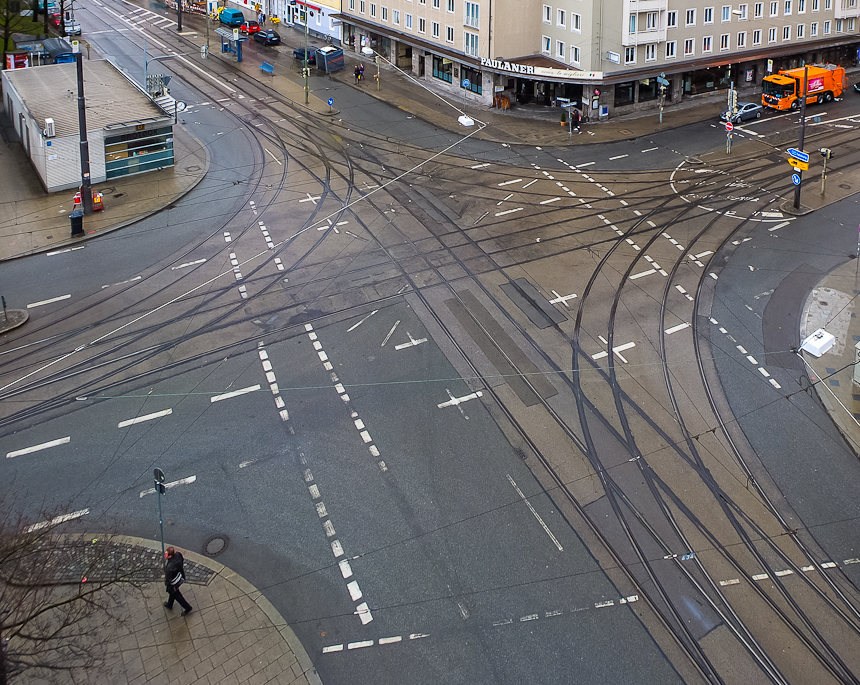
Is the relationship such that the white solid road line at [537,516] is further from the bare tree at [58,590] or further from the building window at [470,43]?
the building window at [470,43]

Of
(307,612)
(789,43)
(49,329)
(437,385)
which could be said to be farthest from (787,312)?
(789,43)

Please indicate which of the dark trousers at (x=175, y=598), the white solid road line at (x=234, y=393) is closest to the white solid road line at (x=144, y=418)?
the white solid road line at (x=234, y=393)

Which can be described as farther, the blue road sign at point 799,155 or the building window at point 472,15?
the building window at point 472,15

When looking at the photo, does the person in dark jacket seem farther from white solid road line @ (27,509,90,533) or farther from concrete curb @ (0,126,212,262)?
concrete curb @ (0,126,212,262)

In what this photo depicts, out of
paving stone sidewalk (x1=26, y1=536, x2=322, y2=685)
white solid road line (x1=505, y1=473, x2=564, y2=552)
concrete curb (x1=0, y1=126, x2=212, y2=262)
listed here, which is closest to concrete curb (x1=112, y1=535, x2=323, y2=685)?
paving stone sidewalk (x1=26, y1=536, x2=322, y2=685)

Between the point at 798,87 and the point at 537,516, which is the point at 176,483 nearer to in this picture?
the point at 537,516
